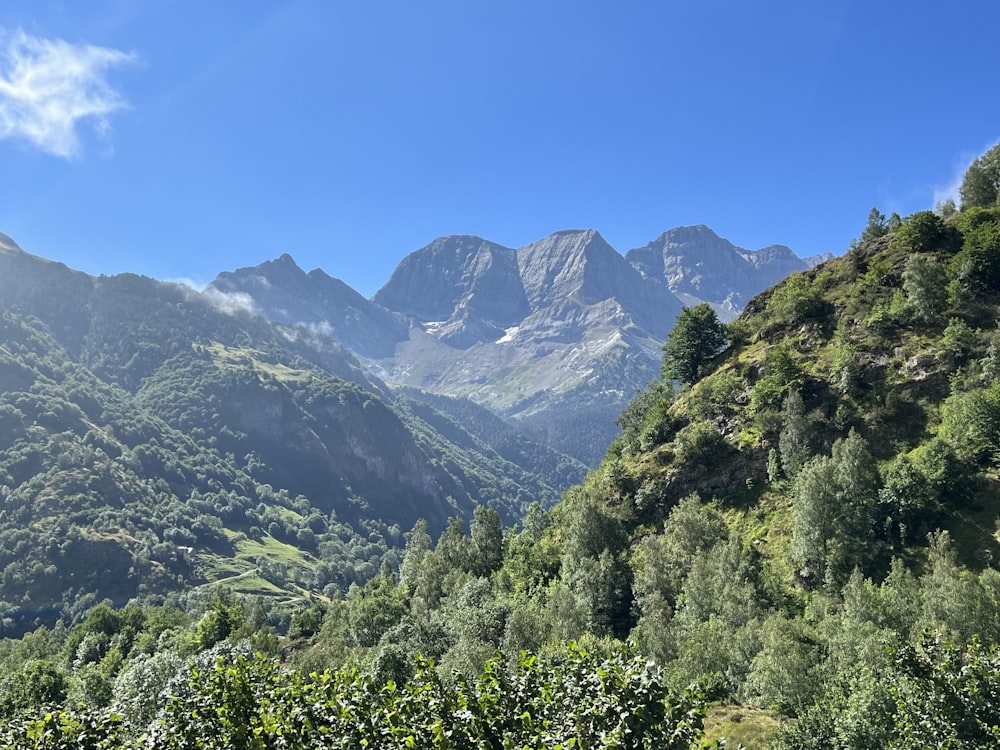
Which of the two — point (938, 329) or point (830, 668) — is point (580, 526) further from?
point (938, 329)

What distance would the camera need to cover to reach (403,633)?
9731cm

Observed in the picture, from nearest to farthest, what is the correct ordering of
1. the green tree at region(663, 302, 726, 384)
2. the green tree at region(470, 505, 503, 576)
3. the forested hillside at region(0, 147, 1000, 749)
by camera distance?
the forested hillside at region(0, 147, 1000, 749)
the green tree at region(470, 505, 503, 576)
the green tree at region(663, 302, 726, 384)

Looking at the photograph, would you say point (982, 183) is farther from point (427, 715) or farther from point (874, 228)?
point (427, 715)

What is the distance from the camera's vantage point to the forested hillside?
795 inches

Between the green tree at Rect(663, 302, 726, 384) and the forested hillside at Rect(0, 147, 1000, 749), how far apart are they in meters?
0.61

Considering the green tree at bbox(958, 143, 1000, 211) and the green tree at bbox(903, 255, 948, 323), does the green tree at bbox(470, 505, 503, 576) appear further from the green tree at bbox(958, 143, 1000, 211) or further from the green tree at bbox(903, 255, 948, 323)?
the green tree at bbox(958, 143, 1000, 211)

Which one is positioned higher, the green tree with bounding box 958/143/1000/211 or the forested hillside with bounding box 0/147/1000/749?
the green tree with bounding box 958/143/1000/211

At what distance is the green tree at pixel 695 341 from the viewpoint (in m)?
128

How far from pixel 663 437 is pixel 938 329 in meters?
46.1

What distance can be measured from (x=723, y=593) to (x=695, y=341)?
69.2 metres

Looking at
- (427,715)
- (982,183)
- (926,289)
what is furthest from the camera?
(982,183)

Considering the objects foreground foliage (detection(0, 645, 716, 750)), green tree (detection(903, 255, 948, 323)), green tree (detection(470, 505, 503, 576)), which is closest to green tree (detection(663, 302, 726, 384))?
green tree (detection(903, 255, 948, 323))

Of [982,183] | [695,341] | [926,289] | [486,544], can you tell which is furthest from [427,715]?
[982,183]

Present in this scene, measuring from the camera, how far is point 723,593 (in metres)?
69.2
